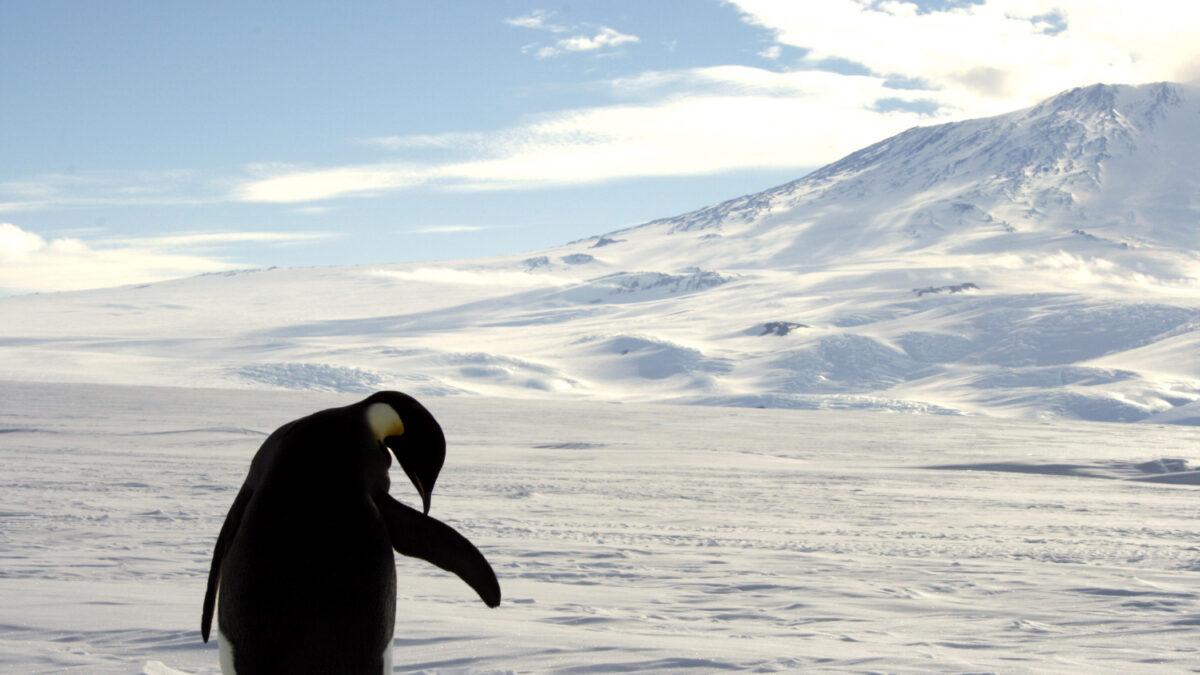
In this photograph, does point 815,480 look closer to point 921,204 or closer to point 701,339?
point 701,339

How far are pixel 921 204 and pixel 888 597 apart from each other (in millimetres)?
148081

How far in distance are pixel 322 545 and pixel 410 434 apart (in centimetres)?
24

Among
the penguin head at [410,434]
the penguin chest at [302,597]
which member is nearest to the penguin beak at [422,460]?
the penguin head at [410,434]

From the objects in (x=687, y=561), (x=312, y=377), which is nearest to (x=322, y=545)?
(x=687, y=561)

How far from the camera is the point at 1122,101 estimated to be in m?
191

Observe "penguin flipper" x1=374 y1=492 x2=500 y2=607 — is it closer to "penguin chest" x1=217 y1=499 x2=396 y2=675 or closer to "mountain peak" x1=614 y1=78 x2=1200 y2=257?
"penguin chest" x1=217 y1=499 x2=396 y2=675

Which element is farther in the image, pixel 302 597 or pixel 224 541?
pixel 224 541

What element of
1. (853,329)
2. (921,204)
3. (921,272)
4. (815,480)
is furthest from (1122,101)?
(815,480)

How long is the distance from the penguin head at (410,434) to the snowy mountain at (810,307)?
152ft

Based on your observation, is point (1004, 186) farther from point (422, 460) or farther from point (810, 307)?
point (422, 460)

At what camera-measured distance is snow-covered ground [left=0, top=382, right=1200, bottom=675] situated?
4637 mm

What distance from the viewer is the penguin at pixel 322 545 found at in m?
1.85

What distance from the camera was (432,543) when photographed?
77.4 inches

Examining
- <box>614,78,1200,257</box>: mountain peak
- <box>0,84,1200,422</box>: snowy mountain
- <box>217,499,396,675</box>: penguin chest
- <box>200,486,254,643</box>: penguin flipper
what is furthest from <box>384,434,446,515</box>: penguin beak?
<box>614,78,1200,257</box>: mountain peak
